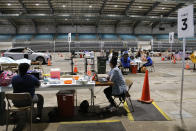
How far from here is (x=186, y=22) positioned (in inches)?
167

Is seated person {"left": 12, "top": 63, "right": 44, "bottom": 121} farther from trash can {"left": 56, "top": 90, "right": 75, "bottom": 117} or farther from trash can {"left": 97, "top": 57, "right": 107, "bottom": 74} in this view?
trash can {"left": 97, "top": 57, "right": 107, "bottom": 74}

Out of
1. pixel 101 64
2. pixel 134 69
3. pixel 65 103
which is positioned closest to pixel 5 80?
pixel 65 103

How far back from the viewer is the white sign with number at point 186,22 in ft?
13.4

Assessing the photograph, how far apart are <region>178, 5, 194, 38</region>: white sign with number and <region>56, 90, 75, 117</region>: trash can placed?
3306 millimetres

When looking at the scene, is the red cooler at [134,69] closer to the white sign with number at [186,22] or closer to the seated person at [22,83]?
the white sign with number at [186,22]

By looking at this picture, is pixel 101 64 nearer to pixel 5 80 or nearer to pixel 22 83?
pixel 5 80

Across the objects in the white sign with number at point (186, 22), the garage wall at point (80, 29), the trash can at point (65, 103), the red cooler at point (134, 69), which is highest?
the garage wall at point (80, 29)

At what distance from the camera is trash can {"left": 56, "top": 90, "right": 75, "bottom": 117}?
4324 millimetres

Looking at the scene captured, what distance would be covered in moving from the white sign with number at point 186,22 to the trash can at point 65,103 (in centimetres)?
331

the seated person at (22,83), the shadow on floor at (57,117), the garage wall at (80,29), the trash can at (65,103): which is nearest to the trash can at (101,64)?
the shadow on floor at (57,117)

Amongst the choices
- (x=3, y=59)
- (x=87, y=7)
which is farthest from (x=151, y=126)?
(x=87, y=7)

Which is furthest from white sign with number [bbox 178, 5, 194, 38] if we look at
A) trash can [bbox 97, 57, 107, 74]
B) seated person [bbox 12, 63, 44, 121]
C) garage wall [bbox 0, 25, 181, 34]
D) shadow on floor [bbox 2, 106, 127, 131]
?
garage wall [bbox 0, 25, 181, 34]

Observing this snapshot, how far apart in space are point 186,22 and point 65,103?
12.2 ft

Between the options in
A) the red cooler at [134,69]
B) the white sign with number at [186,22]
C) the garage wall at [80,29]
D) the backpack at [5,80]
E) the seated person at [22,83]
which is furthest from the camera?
the garage wall at [80,29]
